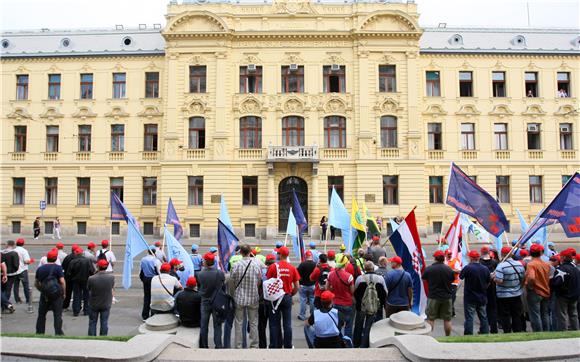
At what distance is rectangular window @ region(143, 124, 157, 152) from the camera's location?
35562 mm

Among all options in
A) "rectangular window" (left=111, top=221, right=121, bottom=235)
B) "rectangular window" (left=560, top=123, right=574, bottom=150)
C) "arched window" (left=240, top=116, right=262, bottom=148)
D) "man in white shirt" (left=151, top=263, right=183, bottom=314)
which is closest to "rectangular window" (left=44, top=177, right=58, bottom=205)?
"rectangular window" (left=111, top=221, right=121, bottom=235)

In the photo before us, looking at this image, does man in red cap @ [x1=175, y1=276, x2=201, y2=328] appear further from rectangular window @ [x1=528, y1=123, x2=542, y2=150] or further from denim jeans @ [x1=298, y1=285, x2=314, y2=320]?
rectangular window @ [x1=528, y1=123, x2=542, y2=150]

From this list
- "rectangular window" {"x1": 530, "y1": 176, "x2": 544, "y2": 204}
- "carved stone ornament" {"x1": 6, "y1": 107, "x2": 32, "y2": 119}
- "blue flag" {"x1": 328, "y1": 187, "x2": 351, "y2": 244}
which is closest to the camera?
"blue flag" {"x1": 328, "y1": 187, "x2": 351, "y2": 244}

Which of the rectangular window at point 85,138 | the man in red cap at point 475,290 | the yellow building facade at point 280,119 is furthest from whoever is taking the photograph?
the rectangular window at point 85,138

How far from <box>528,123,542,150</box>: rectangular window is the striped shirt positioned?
1188 inches

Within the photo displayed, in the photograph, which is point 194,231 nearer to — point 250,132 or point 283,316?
point 250,132

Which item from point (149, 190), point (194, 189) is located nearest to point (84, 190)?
point (149, 190)

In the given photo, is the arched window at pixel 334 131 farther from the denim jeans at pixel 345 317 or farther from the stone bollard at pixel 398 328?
the stone bollard at pixel 398 328

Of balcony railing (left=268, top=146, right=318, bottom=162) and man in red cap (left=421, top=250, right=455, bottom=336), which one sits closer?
man in red cap (left=421, top=250, right=455, bottom=336)

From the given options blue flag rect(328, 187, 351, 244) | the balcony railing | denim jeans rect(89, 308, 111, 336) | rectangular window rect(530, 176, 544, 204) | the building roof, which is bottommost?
denim jeans rect(89, 308, 111, 336)

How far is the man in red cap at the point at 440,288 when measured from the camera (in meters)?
9.16

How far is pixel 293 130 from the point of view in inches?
1357

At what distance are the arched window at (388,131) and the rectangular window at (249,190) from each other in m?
10.4

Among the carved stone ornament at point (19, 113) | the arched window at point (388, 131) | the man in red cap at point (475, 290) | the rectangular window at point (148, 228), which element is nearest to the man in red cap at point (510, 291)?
the man in red cap at point (475, 290)
